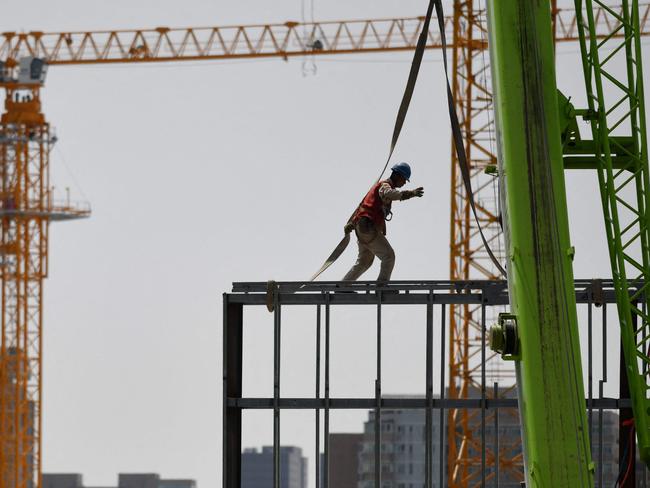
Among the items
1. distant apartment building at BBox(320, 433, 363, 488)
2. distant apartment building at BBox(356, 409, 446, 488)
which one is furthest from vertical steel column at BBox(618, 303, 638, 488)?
distant apartment building at BBox(320, 433, 363, 488)

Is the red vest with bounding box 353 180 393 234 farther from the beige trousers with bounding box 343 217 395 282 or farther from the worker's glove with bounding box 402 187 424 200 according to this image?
the worker's glove with bounding box 402 187 424 200

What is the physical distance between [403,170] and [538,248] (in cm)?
749

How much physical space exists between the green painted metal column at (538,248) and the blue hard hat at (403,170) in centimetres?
681

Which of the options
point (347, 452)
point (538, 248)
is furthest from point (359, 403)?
point (347, 452)

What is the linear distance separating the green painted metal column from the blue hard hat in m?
6.81

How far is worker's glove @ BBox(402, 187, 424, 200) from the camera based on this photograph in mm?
21047

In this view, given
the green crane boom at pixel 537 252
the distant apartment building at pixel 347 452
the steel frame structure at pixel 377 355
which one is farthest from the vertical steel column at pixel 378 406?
the distant apartment building at pixel 347 452

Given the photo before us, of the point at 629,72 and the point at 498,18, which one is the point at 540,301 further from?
the point at 629,72

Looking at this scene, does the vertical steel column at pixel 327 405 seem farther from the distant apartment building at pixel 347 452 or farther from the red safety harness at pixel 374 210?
the distant apartment building at pixel 347 452

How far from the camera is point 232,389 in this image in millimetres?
21828

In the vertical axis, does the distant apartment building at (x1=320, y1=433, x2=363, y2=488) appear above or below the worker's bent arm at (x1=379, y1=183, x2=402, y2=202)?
below

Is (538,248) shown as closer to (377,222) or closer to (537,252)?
(537,252)

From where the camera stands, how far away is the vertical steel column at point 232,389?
21.5 m

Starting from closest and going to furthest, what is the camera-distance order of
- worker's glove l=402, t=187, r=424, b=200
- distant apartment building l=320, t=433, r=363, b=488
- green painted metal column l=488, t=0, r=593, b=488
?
green painted metal column l=488, t=0, r=593, b=488 < worker's glove l=402, t=187, r=424, b=200 < distant apartment building l=320, t=433, r=363, b=488
